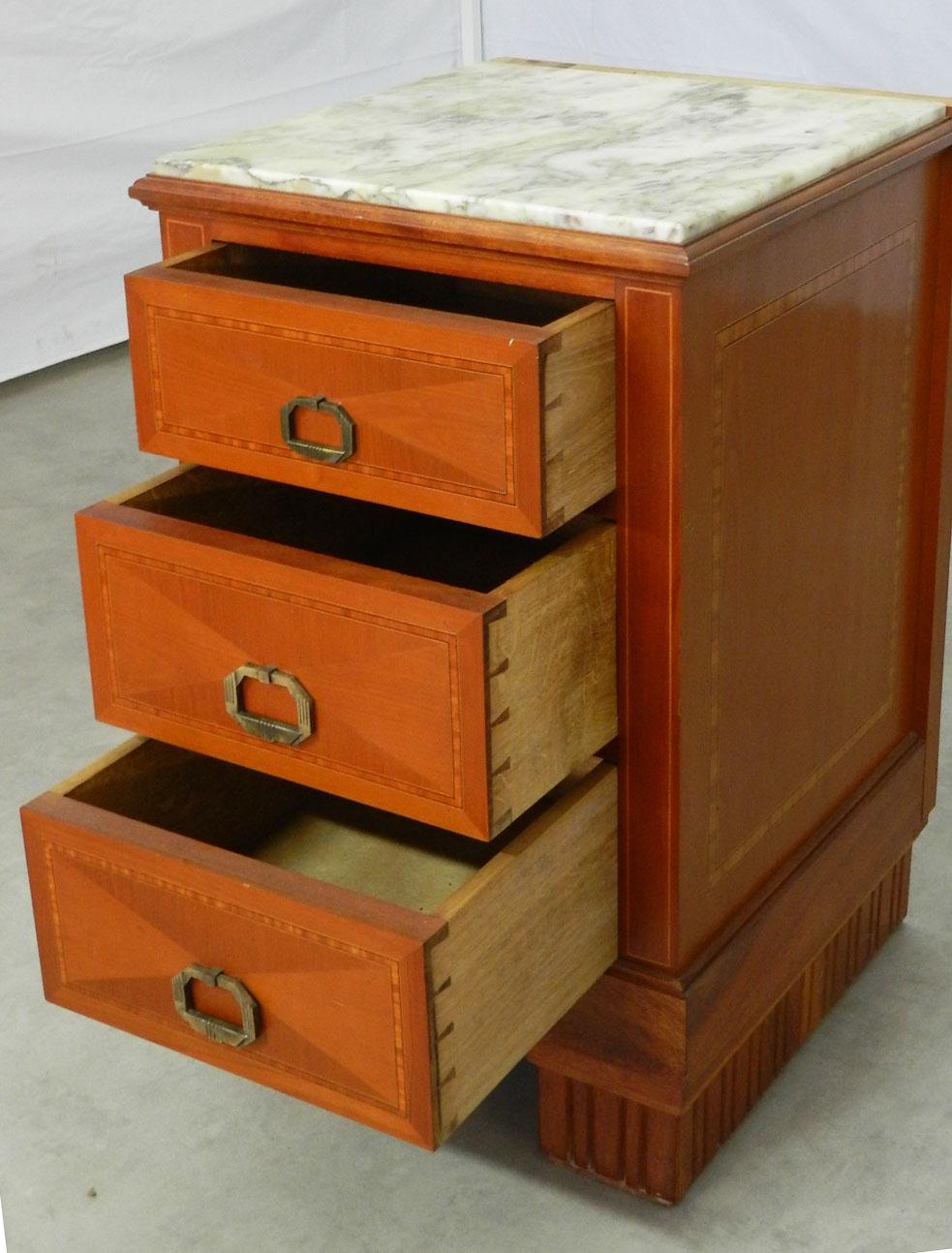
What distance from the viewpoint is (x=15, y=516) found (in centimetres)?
289

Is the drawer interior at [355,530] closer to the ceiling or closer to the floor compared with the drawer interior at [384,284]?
closer to the floor

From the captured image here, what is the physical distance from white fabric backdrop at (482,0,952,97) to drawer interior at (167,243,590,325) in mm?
2343

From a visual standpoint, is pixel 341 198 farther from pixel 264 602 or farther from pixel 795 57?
pixel 795 57

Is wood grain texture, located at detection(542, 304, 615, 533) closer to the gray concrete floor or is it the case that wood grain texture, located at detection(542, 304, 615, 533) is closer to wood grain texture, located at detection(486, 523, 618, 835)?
wood grain texture, located at detection(486, 523, 618, 835)

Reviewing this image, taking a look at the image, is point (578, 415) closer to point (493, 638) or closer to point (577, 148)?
point (493, 638)

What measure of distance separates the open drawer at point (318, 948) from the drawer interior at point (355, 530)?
7.6 inches

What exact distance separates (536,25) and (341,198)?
121 inches

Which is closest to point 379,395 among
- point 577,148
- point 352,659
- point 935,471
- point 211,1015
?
point 352,659

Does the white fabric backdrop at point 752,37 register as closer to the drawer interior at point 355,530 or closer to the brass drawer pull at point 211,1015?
the drawer interior at point 355,530

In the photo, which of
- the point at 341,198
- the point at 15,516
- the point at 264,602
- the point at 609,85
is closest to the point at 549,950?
the point at 264,602

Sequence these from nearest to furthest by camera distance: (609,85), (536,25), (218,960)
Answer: (218,960) < (609,85) < (536,25)

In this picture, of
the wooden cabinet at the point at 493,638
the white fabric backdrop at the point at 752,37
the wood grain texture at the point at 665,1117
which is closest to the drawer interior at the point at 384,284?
the wooden cabinet at the point at 493,638

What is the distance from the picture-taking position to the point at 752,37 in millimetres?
3855

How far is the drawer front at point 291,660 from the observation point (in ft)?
4.00
